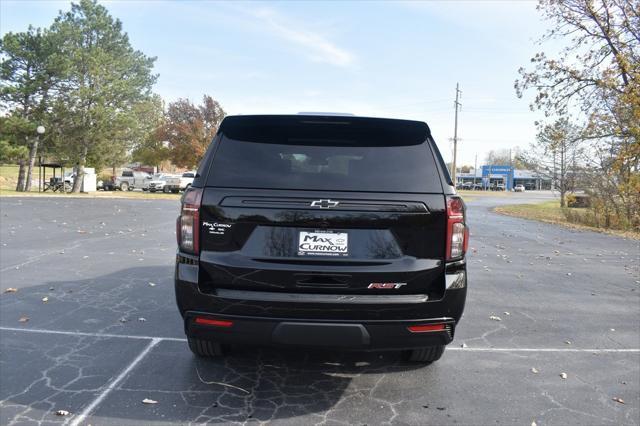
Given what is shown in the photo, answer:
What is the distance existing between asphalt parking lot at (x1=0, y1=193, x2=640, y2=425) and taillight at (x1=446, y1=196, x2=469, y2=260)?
3.73ft

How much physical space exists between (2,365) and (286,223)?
277 cm

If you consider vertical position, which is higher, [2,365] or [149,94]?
[149,94]

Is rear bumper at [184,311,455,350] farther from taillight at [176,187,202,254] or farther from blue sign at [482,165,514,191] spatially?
blue sign at [482,165,514,191]

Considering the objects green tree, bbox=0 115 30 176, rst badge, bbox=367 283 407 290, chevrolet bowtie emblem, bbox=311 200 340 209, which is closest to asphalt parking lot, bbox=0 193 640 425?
rst badge, bbox=367 283 407 290

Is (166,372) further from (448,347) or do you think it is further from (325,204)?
(448,347)

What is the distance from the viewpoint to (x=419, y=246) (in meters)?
3.04

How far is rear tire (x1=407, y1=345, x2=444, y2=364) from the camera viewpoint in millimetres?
3967

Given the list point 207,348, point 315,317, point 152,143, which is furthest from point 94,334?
point 152,143

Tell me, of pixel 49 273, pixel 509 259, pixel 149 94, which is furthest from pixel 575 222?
pixel 149 94

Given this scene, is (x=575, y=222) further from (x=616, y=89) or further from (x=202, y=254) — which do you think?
(x=202, y=254)

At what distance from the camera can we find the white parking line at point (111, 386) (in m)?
3.05

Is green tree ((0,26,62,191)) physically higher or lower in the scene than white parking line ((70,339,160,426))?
higher

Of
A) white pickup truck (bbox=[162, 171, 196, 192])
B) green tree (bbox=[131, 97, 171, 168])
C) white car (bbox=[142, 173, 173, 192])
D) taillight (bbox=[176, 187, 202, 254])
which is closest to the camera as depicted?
taillight (bbox=[176, 187, 202, 254])

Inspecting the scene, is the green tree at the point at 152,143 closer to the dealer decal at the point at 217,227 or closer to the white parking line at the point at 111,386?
the white parking line at the point at 111,386
